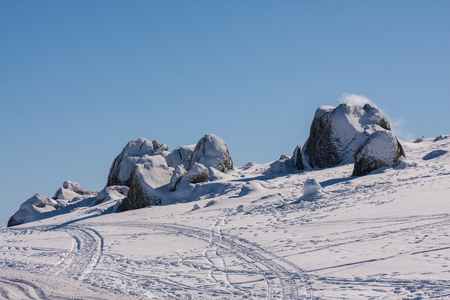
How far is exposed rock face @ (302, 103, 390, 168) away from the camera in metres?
28.7

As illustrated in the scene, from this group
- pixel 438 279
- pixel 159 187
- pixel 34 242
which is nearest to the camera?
pixel 438 279

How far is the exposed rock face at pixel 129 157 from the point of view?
114 ft

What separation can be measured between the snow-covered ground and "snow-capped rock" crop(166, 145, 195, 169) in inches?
490

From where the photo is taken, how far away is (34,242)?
1742cm

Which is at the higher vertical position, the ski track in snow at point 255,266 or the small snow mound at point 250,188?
the small snow mound at point 250,188

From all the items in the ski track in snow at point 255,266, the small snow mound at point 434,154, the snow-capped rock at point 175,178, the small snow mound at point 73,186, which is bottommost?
the ski track in snow at point 255,266

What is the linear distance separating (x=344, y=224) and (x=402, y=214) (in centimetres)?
172

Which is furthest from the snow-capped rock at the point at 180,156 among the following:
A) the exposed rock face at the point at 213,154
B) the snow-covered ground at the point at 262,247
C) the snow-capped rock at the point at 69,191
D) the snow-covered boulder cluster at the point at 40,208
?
the snow-covered ground at the point at 262,247

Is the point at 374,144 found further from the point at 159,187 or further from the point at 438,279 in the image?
the point at 438,279

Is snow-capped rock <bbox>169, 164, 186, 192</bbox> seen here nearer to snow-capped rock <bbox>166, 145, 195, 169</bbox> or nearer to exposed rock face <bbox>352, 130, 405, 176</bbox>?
snow-capped rock <bbox>166, 145, 195, 169</bbox>

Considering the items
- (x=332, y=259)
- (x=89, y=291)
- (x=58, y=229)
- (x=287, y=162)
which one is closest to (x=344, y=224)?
(x=332, y=259)

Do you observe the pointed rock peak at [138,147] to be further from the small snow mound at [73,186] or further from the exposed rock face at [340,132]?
the exposed rock face at [340,132]

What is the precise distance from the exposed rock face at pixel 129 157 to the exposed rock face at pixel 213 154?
16.8ft

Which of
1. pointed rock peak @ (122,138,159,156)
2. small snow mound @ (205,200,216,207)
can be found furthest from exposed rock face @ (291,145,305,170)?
pointed rock peak @ (122,138,159,156)
